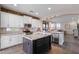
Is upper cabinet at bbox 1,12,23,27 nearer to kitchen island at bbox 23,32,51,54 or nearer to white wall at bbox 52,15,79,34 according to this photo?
kitchen island at bbox 23,32,51,54

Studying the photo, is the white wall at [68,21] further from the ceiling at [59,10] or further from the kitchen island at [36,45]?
the kitchen island at [36,45]

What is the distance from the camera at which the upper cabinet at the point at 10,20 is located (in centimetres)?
341

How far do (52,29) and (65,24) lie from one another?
1.03 feet

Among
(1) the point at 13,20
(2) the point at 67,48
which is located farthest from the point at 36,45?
(1) the point at 13,20

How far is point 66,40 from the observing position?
6.98 ft

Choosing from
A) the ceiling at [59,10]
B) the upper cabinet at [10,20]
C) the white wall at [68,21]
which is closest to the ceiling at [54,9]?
the ceiling at [59,10]

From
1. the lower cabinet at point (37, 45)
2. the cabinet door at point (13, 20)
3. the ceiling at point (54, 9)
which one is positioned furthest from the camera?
the cabinet door at point (13, 20)

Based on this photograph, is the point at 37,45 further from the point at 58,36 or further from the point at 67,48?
the point at 67,48

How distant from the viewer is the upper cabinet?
3415mm

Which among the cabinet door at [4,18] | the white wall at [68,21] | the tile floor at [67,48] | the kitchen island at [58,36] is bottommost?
the tile floor at [67,48]

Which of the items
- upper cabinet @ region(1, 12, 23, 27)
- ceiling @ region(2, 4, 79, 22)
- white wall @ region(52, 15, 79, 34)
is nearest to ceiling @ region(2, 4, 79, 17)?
A: ceiling @ region(2, 4, 79, 22)

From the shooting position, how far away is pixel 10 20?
12.2 feet
